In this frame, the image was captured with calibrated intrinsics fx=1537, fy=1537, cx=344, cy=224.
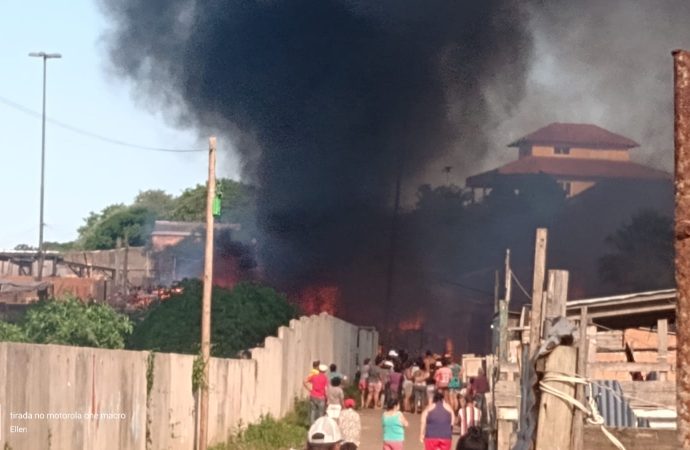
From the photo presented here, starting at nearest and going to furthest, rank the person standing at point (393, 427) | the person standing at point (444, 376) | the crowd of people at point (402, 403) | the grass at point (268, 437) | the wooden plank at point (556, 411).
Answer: the wooden plank at point (556, 411)
the crowd of people at point (402, 403)
the person standing at point (393, 427)
the grass at point (268, 437)
the person standing at point (444, 376)

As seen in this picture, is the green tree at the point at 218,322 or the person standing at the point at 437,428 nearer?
the person standing at the point at 437,428

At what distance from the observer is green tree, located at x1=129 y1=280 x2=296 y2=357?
39.4 metres

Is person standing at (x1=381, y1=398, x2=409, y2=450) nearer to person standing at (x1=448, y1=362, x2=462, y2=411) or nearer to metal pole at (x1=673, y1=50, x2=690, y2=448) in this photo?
person standing at (x1=448, y1=362, x2=462, y2=411)

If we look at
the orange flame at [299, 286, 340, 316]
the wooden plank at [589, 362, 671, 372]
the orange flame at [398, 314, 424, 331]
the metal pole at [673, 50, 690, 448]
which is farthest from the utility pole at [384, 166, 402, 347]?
the metal pole at [673, 50, 690, 448]

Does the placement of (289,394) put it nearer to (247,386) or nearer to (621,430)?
(247,386)

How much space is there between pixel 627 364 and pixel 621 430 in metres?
10.5

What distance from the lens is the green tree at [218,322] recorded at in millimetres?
39406

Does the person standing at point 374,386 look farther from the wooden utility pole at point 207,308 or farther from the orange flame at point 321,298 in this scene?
the orange flame at point 321,298

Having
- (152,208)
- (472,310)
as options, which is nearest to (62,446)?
(472,310)

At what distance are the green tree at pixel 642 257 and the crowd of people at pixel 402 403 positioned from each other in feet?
62.9

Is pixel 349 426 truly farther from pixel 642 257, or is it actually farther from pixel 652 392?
pixel 642 257

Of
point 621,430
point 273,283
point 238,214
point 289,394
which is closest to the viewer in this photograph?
point 621,430

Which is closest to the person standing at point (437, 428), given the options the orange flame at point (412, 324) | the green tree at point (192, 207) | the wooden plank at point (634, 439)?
the wooden plank at point (634, 439)

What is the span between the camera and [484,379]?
32.1 m
